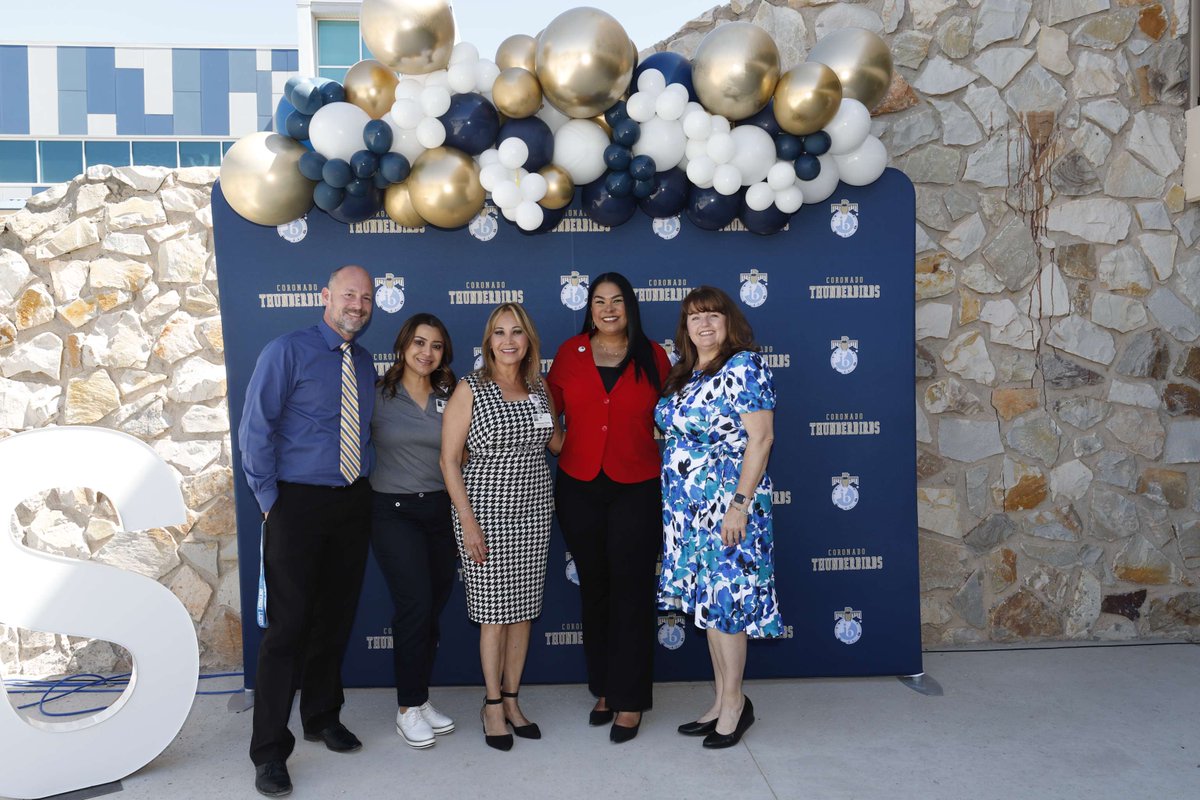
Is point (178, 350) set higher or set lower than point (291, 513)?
higher

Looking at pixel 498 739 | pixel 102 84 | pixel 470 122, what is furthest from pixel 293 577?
pixel 102 84

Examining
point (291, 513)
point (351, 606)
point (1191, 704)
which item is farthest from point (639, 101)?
point (1191, 704)

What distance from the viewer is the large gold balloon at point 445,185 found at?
3.12 metres

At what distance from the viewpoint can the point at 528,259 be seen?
3.54 metres

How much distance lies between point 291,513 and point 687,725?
159 centimetres

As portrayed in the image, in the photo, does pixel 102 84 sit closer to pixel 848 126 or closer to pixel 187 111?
pixel 187 111

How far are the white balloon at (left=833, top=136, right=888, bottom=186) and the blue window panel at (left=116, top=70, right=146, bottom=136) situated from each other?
1135 inches

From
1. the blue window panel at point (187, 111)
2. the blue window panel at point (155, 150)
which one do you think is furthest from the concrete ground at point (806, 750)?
the blue window panel at point (155, 150)

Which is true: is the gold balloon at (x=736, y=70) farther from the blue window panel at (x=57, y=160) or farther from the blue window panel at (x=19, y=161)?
the blue window panel at (x=19, y=161)

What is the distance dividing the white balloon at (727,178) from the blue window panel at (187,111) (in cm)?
2747

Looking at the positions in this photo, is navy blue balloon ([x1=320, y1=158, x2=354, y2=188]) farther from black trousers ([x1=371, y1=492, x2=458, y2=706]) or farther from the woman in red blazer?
black trousers ([x1=371, y1=492, x2=458, y2=706])

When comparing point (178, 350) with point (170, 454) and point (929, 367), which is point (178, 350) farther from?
point (929, 367)

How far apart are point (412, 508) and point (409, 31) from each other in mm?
1656

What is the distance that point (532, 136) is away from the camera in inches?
124
